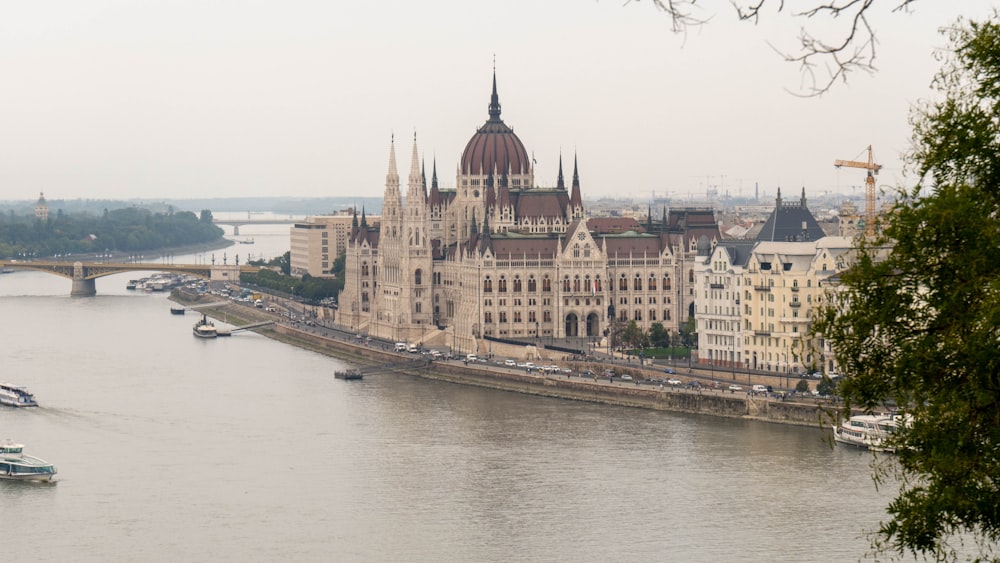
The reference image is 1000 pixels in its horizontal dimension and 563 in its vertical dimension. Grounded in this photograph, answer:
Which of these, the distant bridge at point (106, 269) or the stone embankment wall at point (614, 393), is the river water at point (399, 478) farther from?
the distant bridge at point (106, 269)

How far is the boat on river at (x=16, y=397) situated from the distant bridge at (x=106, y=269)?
62.0 meters

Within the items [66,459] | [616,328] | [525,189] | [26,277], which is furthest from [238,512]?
[26,277]

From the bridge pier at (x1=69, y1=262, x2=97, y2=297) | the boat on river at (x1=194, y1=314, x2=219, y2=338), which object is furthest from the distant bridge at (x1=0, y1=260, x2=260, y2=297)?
the boat on river at (x1=194, y1=314, x2=219, y2=338)

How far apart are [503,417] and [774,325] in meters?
10.7

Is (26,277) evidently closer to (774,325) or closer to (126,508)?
(774,325)

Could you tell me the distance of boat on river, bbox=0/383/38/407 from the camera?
5597cm

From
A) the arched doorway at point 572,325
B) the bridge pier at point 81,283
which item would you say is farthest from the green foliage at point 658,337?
the bridge pier at point 81,283

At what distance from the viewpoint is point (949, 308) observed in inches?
504

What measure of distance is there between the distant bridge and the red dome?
127 ft

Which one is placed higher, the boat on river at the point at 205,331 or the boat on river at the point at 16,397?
the boat on river at the point at 16,397

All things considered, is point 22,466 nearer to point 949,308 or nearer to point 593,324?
point 949,308

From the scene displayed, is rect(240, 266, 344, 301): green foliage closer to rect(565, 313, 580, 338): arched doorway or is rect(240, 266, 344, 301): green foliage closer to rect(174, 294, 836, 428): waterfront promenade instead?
rect(174, 294, 836, 428): waterfront promenade

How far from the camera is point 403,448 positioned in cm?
4797

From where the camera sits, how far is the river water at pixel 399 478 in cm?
3522
